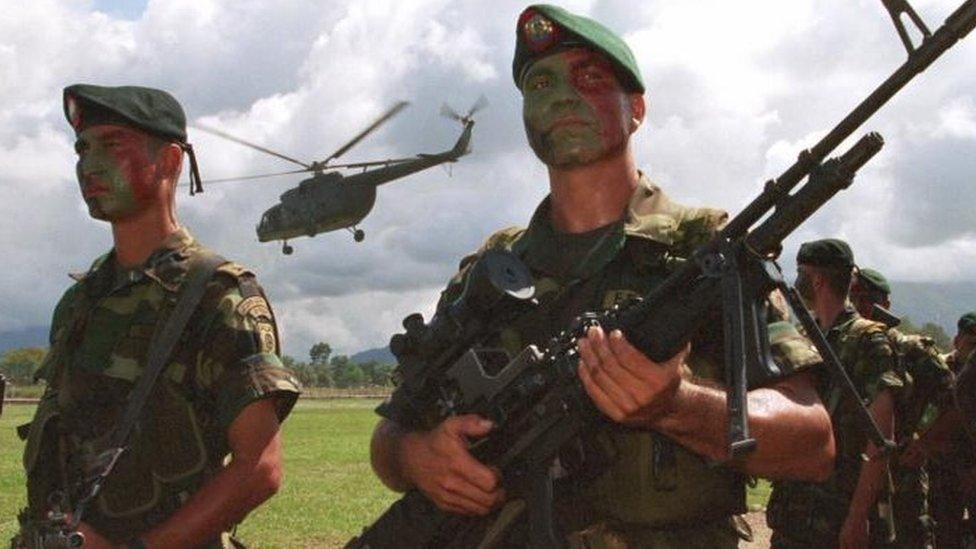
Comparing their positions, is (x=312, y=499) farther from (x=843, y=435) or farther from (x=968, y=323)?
(x=843, y=435)

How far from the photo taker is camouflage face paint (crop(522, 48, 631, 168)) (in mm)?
3490

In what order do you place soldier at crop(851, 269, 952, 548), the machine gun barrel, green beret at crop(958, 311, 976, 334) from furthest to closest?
green beret at crop(958, 311, 976, 334) → soldier at crop(851, 269, 952, 548) → the machine gun barrel

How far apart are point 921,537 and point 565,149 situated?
5474mm

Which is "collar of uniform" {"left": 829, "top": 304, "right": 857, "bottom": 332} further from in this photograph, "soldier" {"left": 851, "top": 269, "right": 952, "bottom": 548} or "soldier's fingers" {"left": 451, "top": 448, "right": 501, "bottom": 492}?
"soldier's fingers" {"left": 451, "top": 448, "right": 501, "bottom": 492}

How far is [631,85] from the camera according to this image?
3600 mm

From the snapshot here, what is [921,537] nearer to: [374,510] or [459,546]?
[459,546]

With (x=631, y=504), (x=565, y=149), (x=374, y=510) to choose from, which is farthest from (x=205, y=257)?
(x=374, y=510)

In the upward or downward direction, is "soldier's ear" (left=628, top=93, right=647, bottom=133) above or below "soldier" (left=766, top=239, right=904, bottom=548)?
above

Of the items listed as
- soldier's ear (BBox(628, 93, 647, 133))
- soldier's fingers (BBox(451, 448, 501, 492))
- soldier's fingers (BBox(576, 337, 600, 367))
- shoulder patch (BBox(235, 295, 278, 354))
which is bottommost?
soldier's fingers (BBox(451, 448, 501, 492))

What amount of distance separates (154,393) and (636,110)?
75.4 inches

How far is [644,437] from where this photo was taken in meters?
3.26

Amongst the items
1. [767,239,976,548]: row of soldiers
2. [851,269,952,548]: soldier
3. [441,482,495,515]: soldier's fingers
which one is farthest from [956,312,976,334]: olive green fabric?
[441,482,495,515]: soldier's fingers

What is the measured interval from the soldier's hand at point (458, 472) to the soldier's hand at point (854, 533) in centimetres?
359

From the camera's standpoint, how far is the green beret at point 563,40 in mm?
3527
